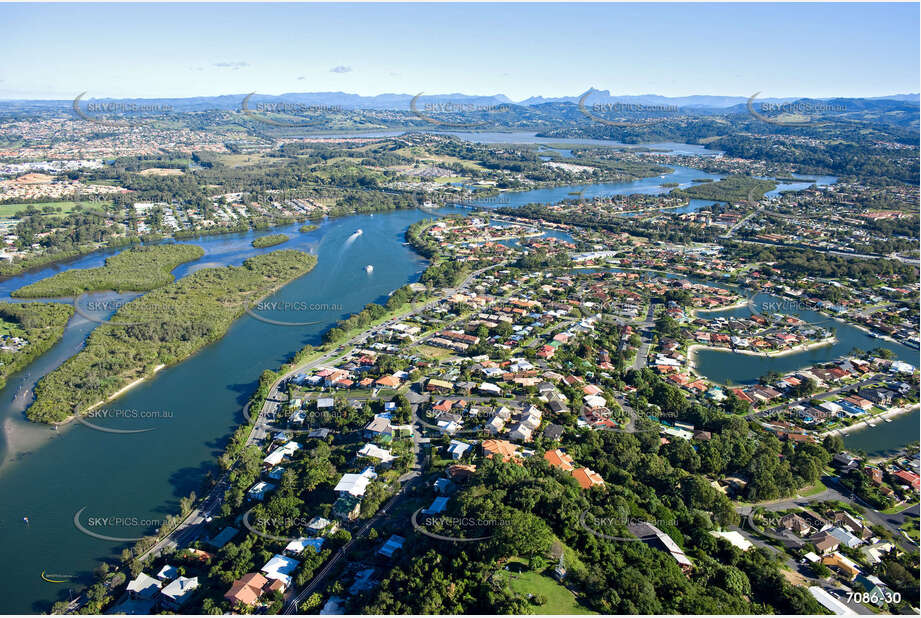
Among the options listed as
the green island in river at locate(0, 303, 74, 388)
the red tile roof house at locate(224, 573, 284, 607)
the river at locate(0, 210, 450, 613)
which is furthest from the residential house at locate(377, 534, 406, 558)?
the green island in river at locate(0, 303, 74, 388)

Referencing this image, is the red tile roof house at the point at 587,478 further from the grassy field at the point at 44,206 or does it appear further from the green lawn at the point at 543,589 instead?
the grassy field at the point at 44,206

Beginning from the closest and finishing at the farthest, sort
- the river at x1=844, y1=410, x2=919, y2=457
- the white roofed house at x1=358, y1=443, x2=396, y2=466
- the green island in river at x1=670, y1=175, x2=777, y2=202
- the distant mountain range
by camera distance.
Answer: the white roofed house at x1=358, y1=443, x2=396, y2=466
the river at x1=844, y1=410, x2=919, y2=457
the green island in river at x1=670, y1=175, x2=777, y2=202
the distant mountain range

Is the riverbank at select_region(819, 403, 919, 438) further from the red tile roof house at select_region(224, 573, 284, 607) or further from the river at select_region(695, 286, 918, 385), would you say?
the red tile roof house at select_region(224, 573, 284, 607)

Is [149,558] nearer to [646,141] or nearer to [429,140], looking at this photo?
[429,140]

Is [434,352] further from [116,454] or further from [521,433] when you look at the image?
[116,454]

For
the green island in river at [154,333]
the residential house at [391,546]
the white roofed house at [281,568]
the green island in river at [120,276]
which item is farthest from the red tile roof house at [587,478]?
the green island in river at [120,276]

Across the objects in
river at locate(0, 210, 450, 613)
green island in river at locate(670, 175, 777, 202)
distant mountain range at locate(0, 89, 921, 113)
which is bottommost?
river at locate(0, 210, 450, 613)
